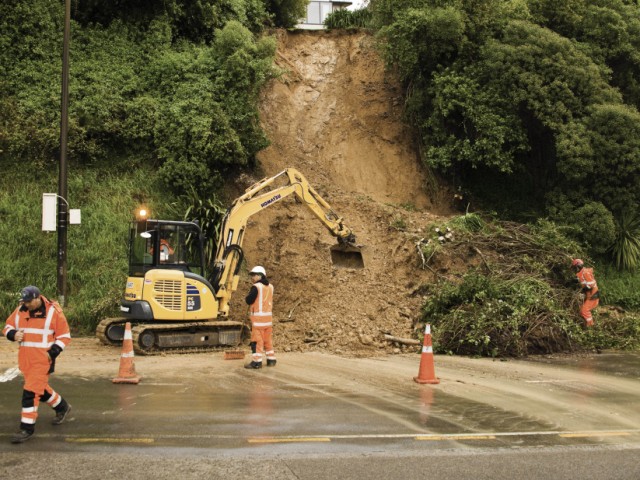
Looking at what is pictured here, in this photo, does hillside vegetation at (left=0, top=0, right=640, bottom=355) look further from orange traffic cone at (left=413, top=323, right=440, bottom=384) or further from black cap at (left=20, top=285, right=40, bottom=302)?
black cap at (left=20, top=285, right=40, bottom=302)

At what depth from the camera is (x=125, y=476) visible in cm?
643

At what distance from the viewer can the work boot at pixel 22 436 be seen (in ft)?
24.5

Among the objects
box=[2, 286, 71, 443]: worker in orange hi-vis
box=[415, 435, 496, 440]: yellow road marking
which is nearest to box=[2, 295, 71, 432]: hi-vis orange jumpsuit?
box=[2, 286, 71, 443]: worker in orange hi-vis

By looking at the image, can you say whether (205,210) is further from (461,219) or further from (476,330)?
(476,330)

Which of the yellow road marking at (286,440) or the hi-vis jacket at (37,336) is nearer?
the yellow road marking at (286,440)

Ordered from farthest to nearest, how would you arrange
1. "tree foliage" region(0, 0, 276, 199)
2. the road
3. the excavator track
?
"tree foliage" region(0, 0, 276, 199) → the excavator track → the road

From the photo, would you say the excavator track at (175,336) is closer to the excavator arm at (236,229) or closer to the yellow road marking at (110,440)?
the excavator arm at (236,229)

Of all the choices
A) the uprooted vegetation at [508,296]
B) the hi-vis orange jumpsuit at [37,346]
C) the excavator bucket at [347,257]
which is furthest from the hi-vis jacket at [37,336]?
the excavator bucket at [347,257]

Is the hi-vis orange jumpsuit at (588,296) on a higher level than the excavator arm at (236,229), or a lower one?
lower

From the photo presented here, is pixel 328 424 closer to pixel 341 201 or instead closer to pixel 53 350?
pixel 53 350

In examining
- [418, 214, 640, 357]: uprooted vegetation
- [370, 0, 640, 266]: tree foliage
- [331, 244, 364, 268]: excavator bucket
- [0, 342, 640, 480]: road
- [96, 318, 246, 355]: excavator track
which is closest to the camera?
[0, 342, 640, 480]: road

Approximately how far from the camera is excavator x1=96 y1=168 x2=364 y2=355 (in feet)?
45.8

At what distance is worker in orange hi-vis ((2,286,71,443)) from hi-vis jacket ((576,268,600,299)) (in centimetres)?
1236

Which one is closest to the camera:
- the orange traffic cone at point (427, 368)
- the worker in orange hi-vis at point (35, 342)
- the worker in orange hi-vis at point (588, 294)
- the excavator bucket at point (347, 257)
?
the worker in orange hi-vis at point (35, 342)
